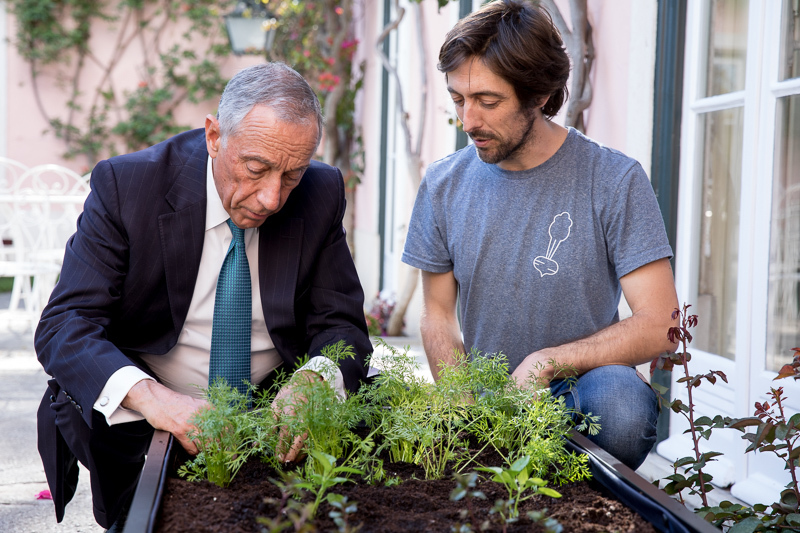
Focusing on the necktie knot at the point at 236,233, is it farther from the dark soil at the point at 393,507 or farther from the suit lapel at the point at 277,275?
the dark soil at the point at 393,507

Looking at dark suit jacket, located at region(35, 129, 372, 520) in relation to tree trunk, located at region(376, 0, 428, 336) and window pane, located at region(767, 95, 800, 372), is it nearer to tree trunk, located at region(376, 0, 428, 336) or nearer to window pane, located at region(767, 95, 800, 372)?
window pane, located at region(767, 95, 800, 372)

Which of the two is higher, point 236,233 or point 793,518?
point 236,233

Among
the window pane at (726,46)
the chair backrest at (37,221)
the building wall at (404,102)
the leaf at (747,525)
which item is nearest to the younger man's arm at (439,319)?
the leaf at (747,525)

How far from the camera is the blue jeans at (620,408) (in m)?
1.74

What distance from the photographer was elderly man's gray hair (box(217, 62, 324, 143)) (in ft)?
5.79

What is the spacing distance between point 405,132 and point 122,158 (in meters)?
3.97

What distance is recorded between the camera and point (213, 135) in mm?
1915

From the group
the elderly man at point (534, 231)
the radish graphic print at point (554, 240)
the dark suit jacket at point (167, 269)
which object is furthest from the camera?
the radish graphic print at point (554, 240)

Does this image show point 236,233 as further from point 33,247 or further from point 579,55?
point 33,247

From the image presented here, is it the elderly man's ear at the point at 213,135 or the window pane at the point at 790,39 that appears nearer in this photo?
the elderly man's ear at the point at 213,135

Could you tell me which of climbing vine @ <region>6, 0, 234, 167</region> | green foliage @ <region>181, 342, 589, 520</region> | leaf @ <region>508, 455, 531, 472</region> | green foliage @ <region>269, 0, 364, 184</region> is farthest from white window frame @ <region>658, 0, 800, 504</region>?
climbing vine @ <region>6, 0, 234, 167</region>

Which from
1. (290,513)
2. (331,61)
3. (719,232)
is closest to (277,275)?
(290,513)

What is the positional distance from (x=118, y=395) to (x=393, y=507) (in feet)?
2.39

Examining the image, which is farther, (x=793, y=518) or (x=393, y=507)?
(x=793, y=518)
